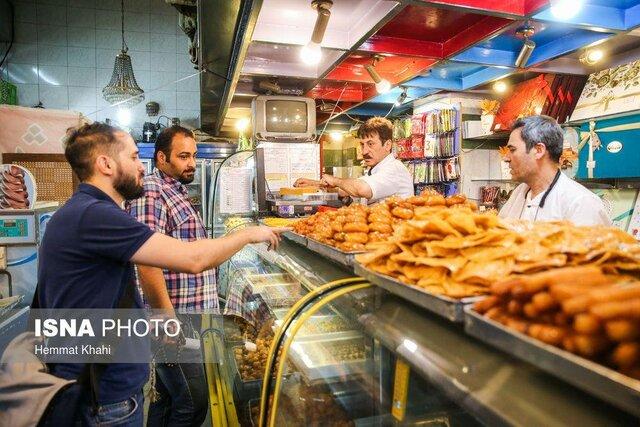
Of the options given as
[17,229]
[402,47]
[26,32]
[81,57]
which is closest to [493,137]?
[402,47]

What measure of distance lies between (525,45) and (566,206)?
2.18 meters

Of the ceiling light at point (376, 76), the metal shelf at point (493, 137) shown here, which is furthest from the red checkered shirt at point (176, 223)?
the metal shelf at point (493, 137)

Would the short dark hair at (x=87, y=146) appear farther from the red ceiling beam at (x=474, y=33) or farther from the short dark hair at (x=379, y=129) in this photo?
the red ceiling beam at (x=474, y=33)

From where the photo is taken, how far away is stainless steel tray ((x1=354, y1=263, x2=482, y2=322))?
1.02m

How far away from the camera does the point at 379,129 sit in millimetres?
4086

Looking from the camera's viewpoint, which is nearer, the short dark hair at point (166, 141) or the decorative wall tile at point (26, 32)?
the short dark hair at point (166, 141)

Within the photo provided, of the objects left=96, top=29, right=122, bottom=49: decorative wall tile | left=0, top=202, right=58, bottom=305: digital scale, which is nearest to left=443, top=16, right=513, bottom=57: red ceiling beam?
left=0, top=202, right=58, bottom=305: digital scale

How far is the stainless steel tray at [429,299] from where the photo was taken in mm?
1016

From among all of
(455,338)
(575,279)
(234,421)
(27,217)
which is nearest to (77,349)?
(234,421)

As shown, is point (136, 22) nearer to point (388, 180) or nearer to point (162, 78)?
point (162, 78)

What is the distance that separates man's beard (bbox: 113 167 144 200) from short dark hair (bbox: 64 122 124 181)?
0.38 feet

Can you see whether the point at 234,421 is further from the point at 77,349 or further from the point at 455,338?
the point at 455,338

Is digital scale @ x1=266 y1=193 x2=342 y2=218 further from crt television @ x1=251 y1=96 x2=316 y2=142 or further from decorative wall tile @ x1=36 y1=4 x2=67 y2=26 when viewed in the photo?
decorative wall tile @ x1=36 y1=4 x2=67 y2=26

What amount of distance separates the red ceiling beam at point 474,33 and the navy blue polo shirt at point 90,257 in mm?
3427
